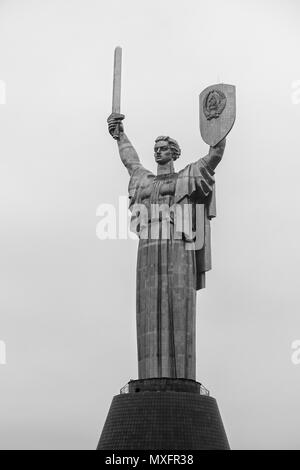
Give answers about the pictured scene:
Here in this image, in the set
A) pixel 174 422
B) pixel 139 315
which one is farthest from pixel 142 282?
pixel 174 422

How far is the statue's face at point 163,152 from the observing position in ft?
82.5

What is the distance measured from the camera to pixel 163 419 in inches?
852

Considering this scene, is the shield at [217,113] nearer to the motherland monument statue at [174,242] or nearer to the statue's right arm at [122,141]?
the motherland monument statue at [174,242]

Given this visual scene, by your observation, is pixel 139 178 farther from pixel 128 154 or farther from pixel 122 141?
pixel 122 141

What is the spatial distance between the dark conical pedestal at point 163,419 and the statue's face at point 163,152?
6259 mm

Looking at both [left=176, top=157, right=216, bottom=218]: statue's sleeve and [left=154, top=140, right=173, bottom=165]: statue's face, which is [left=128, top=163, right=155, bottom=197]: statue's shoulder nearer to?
[left=154, top=140, right=173, bottom=165]: statue's face

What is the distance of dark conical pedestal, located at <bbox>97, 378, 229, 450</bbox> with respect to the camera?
21.4 m

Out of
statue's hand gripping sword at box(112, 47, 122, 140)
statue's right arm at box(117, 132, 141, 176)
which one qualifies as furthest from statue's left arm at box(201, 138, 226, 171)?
statue's hand gripping sword at box(112, 47, 122, 140)

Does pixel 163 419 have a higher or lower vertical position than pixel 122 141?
lower

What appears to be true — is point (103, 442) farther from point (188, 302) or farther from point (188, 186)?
point (188, 186)

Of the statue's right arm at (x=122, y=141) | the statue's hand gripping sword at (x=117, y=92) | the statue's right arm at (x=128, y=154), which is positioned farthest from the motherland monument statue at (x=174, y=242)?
the statue's hand gripping sword at (x=117, y=92)

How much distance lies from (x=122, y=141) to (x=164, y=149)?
1670 millimetres

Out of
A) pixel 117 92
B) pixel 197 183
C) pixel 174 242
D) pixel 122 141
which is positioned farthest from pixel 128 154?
pixel 174 242
